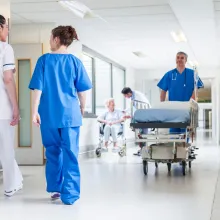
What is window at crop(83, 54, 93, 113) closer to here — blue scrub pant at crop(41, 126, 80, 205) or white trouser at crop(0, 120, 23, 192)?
white trouser at crop(0, 120, 23, 192)

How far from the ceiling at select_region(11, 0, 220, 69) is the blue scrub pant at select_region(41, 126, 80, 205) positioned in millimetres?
2578

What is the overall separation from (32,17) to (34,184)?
2913 mm

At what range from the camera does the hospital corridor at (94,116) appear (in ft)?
11.1

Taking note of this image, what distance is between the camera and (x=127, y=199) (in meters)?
3.51

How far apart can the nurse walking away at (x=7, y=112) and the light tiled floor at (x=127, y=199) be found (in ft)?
0.58

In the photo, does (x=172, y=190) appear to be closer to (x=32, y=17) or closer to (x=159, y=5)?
(x=159, y=5)

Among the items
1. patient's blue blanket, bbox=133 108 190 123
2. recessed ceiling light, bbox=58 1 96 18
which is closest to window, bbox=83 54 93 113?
recessed ceiling light, bbox=58 1 96 18

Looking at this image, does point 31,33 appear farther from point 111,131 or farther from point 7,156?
point 7,156

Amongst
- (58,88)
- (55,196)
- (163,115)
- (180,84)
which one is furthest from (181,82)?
(55,196)

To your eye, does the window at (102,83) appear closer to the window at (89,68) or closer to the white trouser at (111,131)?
the window at (89,68)

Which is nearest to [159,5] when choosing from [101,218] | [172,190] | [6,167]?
[172,190]

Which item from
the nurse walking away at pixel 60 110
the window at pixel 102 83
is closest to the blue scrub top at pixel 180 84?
the nurse walking away at pixel 60 110

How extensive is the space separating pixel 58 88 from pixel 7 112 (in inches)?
23.8

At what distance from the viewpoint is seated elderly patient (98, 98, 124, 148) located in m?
8.31
